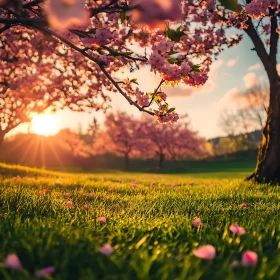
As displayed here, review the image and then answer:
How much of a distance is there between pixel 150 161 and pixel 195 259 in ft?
186

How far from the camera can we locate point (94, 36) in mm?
3811

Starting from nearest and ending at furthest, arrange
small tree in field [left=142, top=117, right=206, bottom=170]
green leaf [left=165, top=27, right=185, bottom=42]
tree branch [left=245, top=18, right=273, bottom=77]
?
green leaf [left=165, top=27, right=185, bottom=42], tree branch [left=245, top=18, right=273, bottom=77], small tree in field [left=142, top=117, right=206, bottom=170]

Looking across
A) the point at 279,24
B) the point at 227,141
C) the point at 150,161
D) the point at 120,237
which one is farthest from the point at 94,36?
the point at 227,141

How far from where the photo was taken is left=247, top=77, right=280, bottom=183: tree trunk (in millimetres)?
9727

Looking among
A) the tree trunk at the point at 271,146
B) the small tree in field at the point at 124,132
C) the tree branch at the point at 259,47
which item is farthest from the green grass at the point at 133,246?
the small tree in field at the point at 124,132

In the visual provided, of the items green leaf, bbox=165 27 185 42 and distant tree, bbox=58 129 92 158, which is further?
distant tree, bbox=58 129 92 158

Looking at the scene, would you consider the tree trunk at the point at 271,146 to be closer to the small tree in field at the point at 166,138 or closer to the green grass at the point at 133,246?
the green grass at the point at 133,246

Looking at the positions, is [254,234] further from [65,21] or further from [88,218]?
[65,21]

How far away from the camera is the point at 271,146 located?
32.3ft

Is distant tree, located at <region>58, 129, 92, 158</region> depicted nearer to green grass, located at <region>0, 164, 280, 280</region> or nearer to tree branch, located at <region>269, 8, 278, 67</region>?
tree branch, located at <region>269, 8, 278, 67</region>

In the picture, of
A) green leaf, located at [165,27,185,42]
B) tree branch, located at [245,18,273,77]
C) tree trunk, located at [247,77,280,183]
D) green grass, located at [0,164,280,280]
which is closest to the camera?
green grass, located at [0,164,280,280]

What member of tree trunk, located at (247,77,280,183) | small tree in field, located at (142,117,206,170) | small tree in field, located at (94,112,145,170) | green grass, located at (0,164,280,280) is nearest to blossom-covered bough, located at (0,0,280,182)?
tree trunk, located at (247,77,280,183)

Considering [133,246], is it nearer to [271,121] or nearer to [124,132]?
[271,121]

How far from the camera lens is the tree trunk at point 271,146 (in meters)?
9.73
